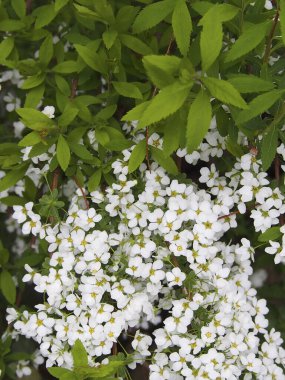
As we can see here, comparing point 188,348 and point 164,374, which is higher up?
point 188,348

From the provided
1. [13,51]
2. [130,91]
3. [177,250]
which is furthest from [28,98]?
[177,250]

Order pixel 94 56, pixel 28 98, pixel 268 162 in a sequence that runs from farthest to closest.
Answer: pixel 28 98, pixel 94 56, pixel 268 162

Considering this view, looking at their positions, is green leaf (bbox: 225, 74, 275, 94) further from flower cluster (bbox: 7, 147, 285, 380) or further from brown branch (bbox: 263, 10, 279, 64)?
flower cluster (bbox: 7, 147, 285, 380)

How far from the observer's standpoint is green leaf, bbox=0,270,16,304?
7.85 ft

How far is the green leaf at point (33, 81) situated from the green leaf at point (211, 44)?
0.82 meters

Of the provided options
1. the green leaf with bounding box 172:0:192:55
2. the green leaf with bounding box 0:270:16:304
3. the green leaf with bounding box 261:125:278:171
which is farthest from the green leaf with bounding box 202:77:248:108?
the green leaf with bounding box 0:270:16:304

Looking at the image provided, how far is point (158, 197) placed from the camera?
2.08m

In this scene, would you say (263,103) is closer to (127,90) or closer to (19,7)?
(127,90)

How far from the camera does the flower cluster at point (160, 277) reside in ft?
6.48

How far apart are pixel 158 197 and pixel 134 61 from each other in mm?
555

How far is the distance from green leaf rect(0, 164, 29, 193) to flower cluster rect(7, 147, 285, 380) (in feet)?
0.35

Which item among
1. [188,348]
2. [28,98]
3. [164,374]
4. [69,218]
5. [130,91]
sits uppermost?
[130,91]

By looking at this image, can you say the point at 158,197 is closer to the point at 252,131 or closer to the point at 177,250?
the point at 177,250

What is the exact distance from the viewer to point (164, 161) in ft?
6.81
